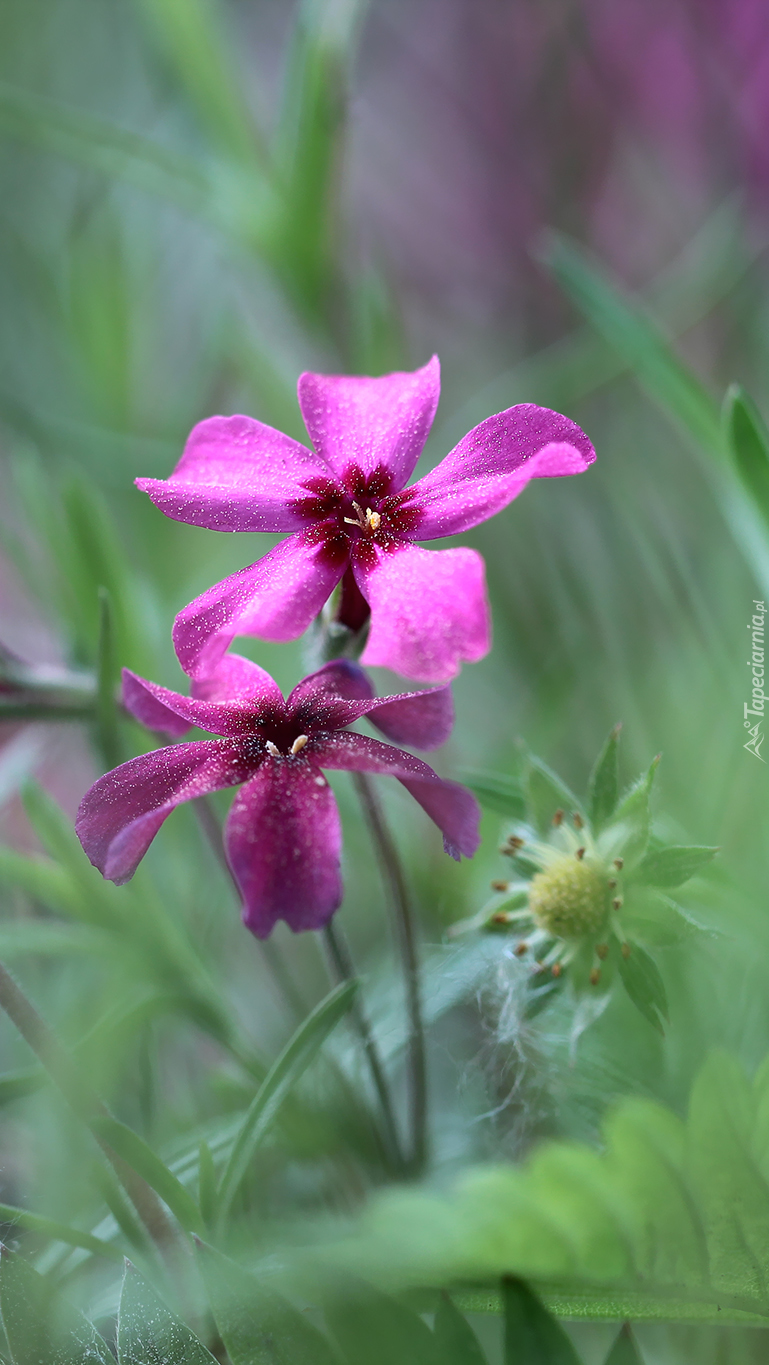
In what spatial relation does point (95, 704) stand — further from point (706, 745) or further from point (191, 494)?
point (706, 745)

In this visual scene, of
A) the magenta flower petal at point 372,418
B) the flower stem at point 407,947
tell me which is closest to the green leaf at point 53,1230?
the flower stem at point 407,947

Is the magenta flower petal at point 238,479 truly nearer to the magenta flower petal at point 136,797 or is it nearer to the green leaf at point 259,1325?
the magenta flower petal at point 136,797

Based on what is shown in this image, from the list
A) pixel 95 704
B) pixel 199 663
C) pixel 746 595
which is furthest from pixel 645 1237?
pixel 746 595

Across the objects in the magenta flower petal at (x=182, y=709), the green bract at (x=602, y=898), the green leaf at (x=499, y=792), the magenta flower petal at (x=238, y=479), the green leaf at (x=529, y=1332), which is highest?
the magenta flower petal at (x=238, y=479)

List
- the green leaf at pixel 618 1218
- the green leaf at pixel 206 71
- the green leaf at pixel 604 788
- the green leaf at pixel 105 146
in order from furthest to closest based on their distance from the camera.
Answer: the green leaf at pixel 206 71, the green leaf at pixel 105 146, the green leaf at pixel 604 788, the green leaf at pixel 618 1218

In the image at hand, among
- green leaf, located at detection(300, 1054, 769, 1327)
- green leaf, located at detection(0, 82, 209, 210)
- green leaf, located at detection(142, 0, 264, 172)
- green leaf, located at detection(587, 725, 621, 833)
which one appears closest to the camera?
green leaf, located at detection(300, 1054, 769, 1327)

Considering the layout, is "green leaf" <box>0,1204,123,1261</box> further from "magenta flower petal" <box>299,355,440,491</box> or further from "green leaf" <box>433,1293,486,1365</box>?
"magenta flower petal" <box>299,355,440,491</box>

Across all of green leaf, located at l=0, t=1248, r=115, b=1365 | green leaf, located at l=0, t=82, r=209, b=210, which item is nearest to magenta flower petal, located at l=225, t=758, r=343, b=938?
green leaf, located at l=0, t=1248, r=115, b=1365

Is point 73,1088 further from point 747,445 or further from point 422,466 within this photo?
point 422,466
